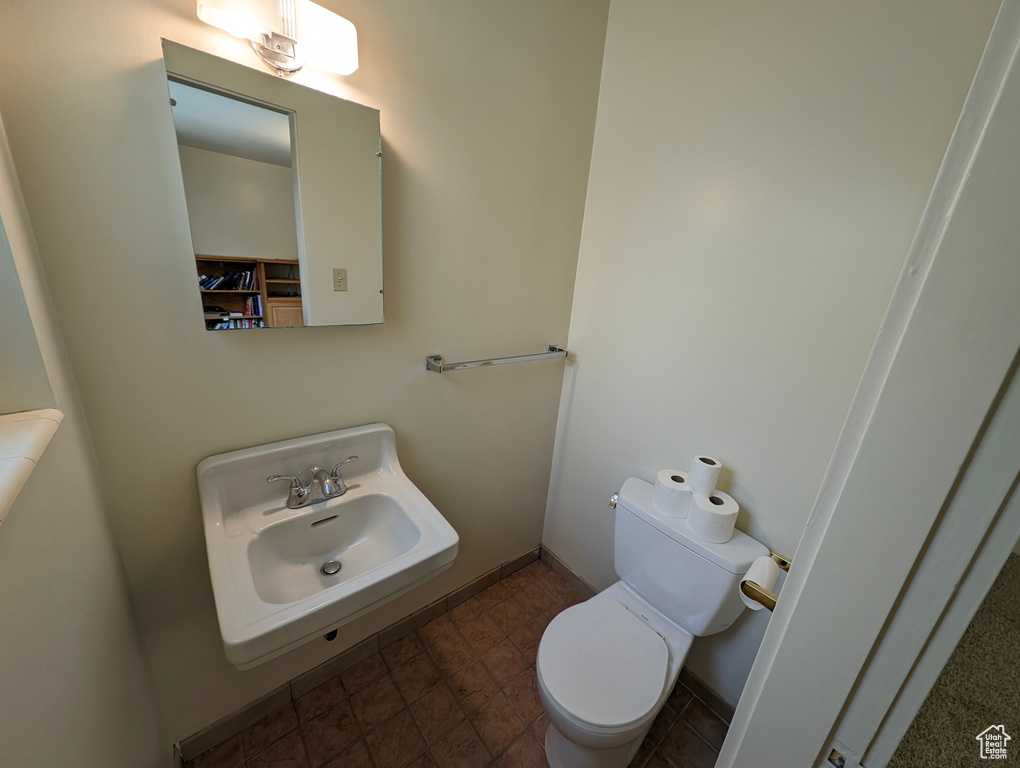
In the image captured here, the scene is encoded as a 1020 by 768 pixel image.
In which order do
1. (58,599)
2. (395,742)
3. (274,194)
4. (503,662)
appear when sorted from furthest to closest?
(503,662) < (395,742) < (274,194) < (58,599)

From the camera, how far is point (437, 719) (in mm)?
1365

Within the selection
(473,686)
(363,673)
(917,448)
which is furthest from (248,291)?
(473,686)

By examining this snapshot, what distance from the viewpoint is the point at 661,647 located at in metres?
1.21

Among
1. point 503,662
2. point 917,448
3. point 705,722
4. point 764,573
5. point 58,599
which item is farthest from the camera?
point 503,662

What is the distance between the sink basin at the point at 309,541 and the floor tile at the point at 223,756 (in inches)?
27.6

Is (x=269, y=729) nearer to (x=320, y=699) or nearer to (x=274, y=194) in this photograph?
(x=320, y=699)

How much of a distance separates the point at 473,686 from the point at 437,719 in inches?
6.4

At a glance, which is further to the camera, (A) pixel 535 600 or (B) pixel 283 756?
(A) pixel 535 600

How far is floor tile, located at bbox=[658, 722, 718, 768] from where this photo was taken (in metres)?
1.29

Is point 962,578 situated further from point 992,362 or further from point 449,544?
point 449,544

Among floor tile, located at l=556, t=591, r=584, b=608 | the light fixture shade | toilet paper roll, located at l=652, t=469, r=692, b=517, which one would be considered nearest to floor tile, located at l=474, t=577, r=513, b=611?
floor tile, located at l=556, t=591, r=584, b=608

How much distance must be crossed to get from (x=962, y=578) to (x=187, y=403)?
1.34 meters

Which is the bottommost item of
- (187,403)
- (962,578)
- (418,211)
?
(187,403)

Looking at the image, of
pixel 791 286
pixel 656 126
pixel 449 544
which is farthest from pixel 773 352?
pixel 449 544
